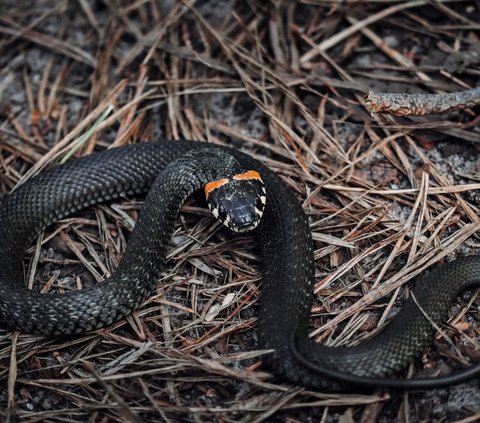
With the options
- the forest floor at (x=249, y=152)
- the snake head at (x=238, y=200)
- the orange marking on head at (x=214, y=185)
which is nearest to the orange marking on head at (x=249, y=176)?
the snake head at (x=238, y=200)

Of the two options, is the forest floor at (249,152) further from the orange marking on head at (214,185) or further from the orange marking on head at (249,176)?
the orange marking on head at (249,176)

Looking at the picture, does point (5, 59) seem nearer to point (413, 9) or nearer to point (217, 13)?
point (217, 13)

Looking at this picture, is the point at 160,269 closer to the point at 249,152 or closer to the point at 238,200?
the point at 238,200

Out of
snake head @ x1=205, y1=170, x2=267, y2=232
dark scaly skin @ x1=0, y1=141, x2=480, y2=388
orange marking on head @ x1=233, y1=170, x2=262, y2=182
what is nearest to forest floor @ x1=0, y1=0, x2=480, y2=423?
dark scaly skin @ x1=0, y1=141, x2=480, y2=388

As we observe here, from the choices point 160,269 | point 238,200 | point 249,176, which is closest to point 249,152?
point 249,176

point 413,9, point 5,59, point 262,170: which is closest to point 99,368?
point 262,170
